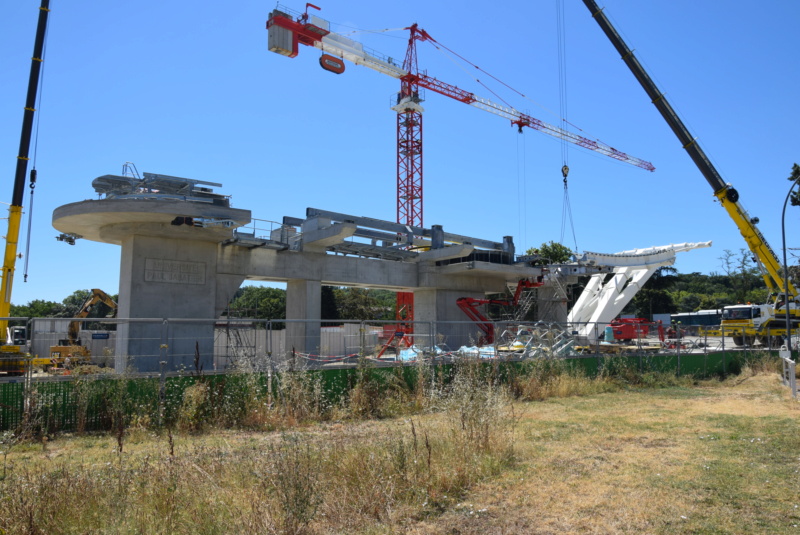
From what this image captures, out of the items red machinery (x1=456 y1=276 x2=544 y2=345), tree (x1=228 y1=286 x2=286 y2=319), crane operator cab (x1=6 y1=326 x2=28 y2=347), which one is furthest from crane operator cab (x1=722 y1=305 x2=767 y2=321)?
tree (x1=228 y1=286 x2=286 y2=319)

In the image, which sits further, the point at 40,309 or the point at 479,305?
the point at 40,309

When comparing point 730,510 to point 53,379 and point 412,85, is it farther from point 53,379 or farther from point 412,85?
point 412,85

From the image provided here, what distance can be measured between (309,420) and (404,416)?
2.20 meters

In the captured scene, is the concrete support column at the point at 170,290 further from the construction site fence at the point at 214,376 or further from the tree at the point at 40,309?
the tree at the point at 40,309

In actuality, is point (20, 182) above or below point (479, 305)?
above

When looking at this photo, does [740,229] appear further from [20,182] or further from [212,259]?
[20,182]

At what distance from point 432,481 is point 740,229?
105 feet

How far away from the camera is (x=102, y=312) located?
7819 centimetres

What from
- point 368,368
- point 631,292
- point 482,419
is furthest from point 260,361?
point 631,292

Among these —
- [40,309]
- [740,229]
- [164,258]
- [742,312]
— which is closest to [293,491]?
[164,258]

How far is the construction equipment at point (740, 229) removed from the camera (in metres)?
29.4

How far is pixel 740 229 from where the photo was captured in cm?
3212

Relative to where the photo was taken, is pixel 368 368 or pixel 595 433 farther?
pixel 368 368

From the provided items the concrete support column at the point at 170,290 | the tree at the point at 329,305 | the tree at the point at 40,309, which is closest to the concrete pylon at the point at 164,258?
the concrete support column at the point at 170,290
